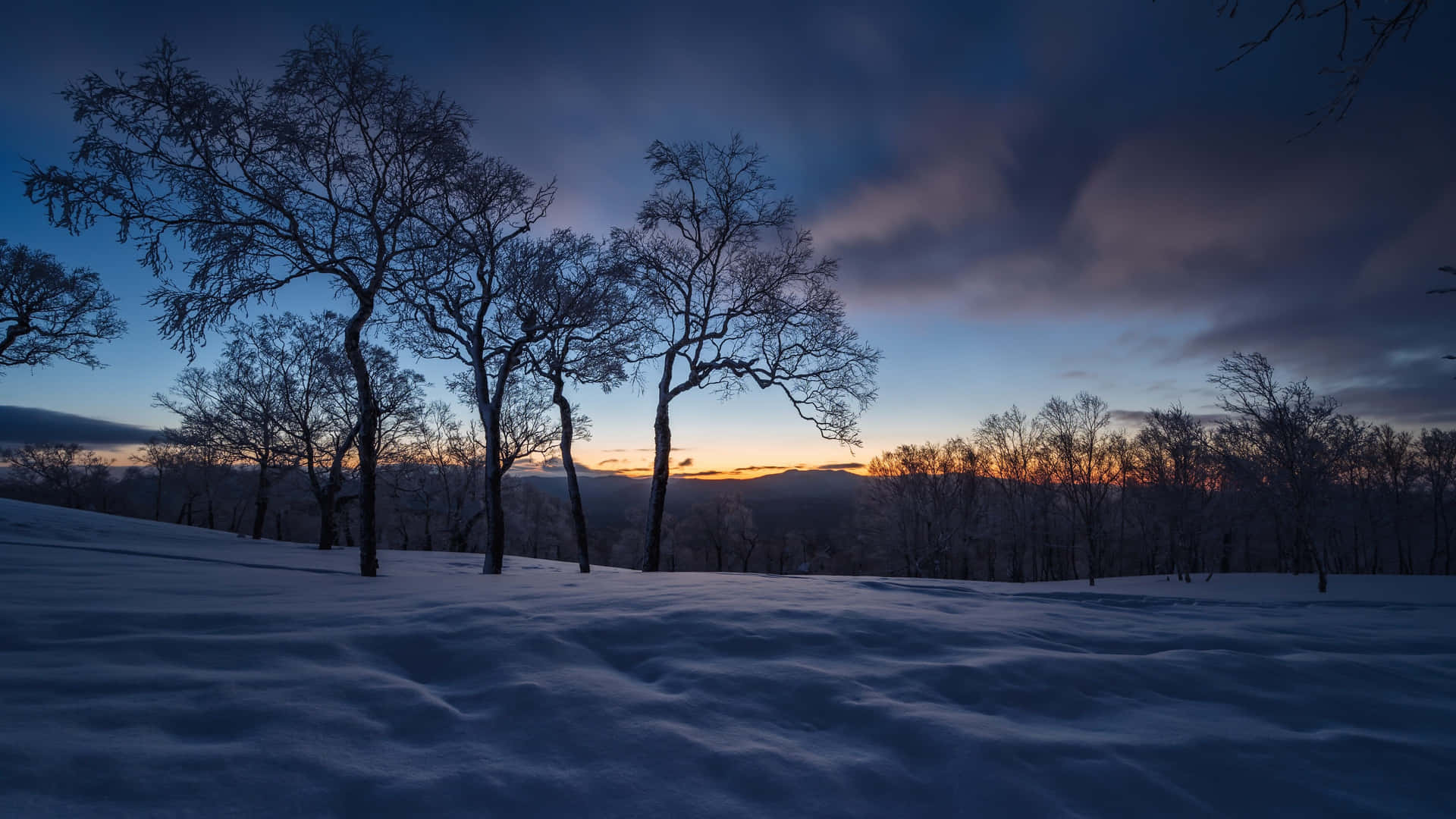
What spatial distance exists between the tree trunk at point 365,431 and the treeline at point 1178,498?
30.0m

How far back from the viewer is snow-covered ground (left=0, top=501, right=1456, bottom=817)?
6.28 feet

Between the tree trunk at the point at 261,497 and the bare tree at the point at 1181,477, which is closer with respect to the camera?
the tree trunk at the point at 261,497

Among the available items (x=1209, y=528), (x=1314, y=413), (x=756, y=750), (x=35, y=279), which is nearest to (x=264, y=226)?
(x=756, y=750)

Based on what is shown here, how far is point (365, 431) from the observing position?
1095cm

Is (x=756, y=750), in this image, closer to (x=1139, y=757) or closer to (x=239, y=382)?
(x=1139, y=757)

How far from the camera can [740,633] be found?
384 cm

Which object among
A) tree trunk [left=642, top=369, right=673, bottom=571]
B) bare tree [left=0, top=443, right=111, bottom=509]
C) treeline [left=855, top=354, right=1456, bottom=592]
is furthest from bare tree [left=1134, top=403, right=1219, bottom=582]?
bare tree [left=0, top=443, right=111, bottom=509]

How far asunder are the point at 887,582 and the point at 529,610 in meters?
5.44

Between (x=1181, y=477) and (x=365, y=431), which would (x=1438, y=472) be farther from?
(x=365, y=431)

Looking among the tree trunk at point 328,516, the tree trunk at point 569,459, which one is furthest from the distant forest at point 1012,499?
the tree trunk at point 569,459

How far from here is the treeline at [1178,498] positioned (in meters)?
23.7

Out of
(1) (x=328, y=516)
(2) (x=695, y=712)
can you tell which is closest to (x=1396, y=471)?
(2) (x=695, y=712)

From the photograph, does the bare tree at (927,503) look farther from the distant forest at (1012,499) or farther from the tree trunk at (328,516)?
the tree trunk at (328,516)

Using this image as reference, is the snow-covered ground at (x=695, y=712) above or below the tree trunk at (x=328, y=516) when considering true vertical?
above
